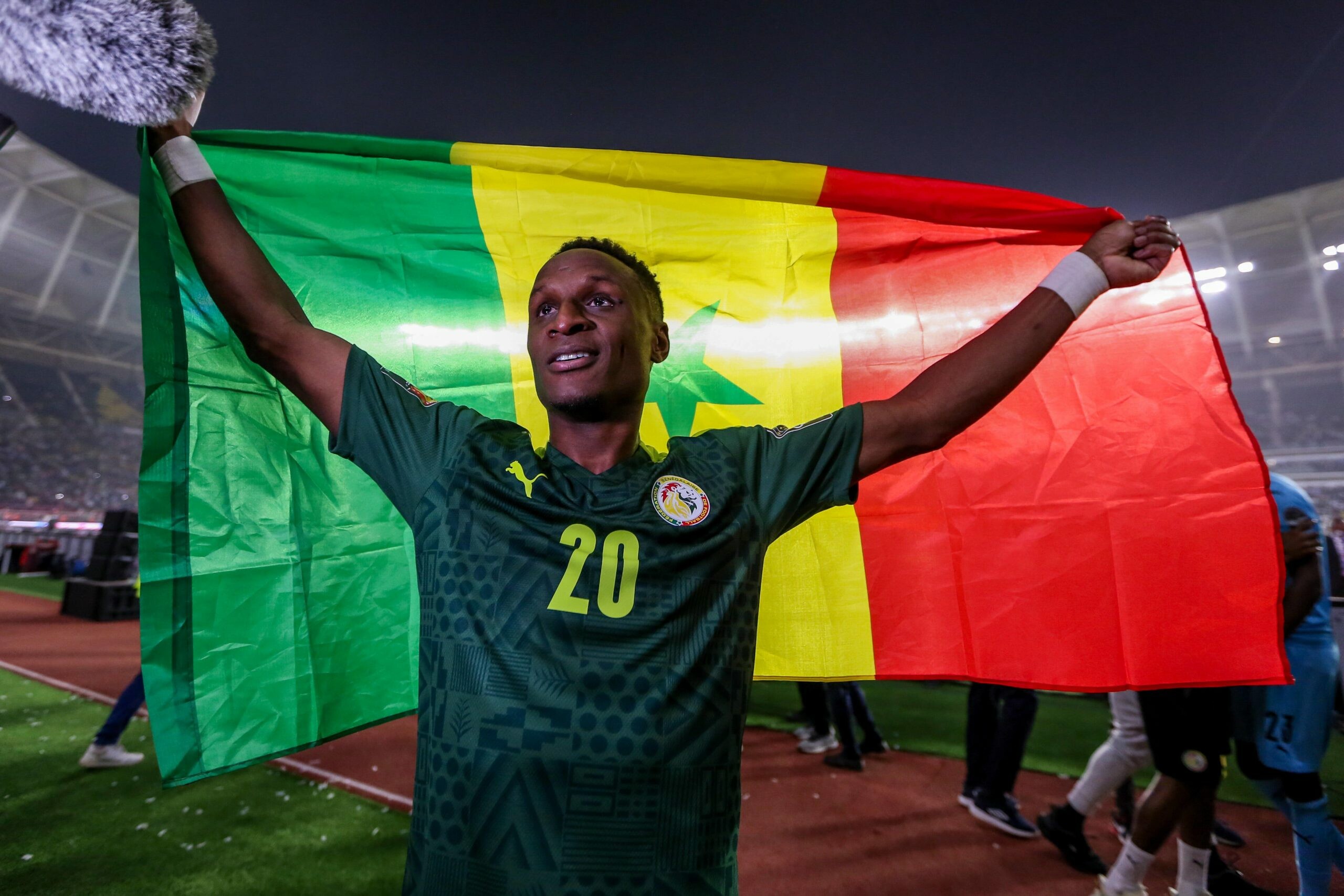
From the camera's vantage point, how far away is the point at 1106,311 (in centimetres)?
227

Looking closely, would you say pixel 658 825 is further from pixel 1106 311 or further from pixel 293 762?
pixel 293 762

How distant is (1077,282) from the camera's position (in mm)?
1770

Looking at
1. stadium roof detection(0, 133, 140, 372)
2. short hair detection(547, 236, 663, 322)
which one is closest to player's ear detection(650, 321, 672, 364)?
short hair detection(547, 236, 663, 322)

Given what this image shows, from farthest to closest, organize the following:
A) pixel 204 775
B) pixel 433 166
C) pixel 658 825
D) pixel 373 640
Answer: pixel 433 166 < pixel 373 640 < pixel 204 775 < pixel 658 825

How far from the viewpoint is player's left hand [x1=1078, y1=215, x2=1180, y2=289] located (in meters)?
1.83

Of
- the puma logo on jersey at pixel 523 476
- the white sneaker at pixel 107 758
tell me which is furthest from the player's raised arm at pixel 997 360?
the white sneaker at pixel 107 758

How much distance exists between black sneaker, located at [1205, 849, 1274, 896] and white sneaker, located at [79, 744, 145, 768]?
636 centimetres

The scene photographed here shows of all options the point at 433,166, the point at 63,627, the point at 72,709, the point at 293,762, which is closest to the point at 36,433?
the point at 63,627

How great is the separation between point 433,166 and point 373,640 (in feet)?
5.00

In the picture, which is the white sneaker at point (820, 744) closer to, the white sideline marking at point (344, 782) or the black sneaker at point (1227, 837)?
the black sneaker at point (1227, 837)

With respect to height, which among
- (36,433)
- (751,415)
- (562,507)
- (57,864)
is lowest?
(57,864)

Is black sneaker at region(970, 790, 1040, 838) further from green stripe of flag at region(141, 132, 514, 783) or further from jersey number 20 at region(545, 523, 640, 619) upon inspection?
jersey number 20 at region(545, 523, 640, 619)

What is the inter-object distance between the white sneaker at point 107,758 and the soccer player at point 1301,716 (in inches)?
252

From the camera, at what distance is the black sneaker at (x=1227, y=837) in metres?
3.95
